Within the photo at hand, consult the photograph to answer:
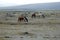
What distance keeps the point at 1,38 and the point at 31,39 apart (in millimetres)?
1927

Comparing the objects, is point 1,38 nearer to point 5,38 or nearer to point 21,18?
point 5,38

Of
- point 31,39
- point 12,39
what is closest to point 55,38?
point 31,39

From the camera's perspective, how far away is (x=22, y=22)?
26906 mm

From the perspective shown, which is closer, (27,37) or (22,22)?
(27,37)

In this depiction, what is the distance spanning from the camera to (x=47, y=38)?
Result: 16.1 meters

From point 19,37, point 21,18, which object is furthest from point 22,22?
point 19,37

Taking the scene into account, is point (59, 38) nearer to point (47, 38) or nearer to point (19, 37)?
point (47, 38)

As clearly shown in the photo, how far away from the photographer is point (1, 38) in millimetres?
16359

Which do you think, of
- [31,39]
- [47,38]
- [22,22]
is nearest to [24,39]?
[31,39]

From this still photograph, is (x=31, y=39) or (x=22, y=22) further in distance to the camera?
(x=22, y=22)

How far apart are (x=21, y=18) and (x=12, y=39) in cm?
1161

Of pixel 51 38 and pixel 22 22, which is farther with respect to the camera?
pixel 22 22

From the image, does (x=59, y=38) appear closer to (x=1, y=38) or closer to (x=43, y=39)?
(x=43, y=39)

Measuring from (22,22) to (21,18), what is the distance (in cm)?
84
